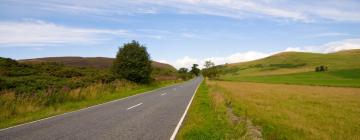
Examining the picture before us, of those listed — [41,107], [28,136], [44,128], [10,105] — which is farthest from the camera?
[41,107]

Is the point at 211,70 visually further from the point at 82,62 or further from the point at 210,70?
the point at 82,62

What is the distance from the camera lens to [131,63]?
38.4 m

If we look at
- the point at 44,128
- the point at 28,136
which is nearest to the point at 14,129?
the point at 44,128

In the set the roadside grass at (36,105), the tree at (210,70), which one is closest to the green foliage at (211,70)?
the tree at (210,70)

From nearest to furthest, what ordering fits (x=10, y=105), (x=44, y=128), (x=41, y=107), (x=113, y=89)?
(x=44, y=128)
(x=10, y=105)
(x=41, y=107)
(x=113, y=89)

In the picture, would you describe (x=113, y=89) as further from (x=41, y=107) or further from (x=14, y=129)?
(x=14, y=129)

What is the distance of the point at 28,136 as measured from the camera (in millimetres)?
8102

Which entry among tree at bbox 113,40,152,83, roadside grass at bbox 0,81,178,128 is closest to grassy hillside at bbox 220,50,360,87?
tree at bbox 113,40,152,83

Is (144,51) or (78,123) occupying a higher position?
(144,51)

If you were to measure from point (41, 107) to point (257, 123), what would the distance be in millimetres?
11164

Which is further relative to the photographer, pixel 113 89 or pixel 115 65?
pixel 115 65

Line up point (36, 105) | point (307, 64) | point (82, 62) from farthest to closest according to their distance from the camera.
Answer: point (307, 64) < point (82, 62) < point (36, 105)

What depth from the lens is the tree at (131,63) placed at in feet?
125

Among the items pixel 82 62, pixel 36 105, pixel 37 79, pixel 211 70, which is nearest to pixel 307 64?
pixel 211 70
